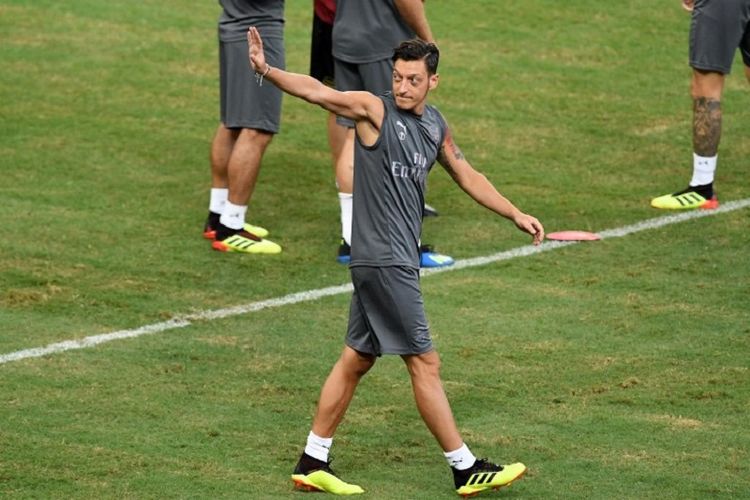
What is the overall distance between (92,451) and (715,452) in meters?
2.67

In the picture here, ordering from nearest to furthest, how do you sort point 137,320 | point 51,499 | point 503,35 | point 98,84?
1. point 51,499
2. point 137,320
3. point 98,84
4. point 503,35

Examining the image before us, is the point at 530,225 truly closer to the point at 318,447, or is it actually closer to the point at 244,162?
the point at 318,447

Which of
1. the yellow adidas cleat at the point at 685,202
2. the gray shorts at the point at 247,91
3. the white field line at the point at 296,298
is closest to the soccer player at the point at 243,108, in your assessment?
the gray shorts at the point at 247,91

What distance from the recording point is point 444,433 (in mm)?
6520

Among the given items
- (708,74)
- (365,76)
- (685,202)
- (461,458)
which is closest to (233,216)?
(365,76)

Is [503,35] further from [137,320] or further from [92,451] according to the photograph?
[92,451]

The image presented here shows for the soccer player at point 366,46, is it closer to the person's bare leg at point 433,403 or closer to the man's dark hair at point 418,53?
the man's dark hair at point 418,53

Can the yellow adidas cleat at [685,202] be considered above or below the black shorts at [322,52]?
below

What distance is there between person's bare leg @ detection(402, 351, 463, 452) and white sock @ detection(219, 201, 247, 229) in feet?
13.2

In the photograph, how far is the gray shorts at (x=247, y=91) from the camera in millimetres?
10344

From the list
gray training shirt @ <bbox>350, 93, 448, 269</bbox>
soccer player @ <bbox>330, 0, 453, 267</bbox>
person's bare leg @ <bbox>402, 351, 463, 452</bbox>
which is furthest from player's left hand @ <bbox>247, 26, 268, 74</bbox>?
soccer player @ <bbox>330, 0, 453, 267</bbox>

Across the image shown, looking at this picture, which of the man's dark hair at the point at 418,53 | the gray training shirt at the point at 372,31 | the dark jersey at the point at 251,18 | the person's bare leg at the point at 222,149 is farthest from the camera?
the person's bare leg at the point at 222,149

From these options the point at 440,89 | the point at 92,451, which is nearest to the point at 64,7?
the point at 440,89

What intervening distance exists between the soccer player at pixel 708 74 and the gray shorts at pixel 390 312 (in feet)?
17.4
